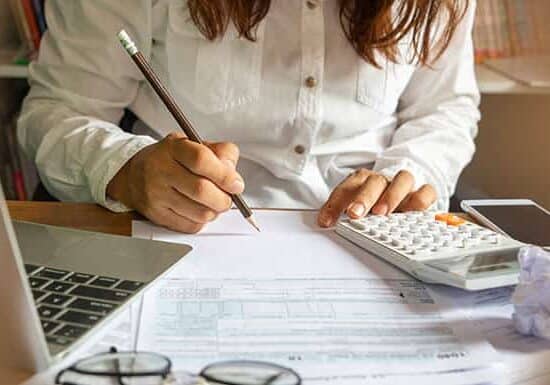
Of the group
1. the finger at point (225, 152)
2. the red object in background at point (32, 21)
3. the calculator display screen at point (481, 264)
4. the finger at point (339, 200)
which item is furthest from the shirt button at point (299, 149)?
the red object in background at point (32, 21)

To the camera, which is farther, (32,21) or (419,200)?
(32,21)

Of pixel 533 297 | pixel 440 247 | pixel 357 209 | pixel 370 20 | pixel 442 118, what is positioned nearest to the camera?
pixel 533 297

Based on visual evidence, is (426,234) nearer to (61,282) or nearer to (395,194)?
(395,194)

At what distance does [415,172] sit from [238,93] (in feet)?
0.77

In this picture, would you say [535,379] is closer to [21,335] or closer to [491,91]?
[21,335]

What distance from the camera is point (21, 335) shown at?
0.52 m

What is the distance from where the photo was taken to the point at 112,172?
866 mm

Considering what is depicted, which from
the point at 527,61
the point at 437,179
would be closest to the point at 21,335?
the point at 437,179

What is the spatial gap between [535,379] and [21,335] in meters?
0.36

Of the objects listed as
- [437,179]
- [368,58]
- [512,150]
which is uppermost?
[368,58]

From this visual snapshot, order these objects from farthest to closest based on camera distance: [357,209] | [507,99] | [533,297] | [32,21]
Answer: [507,99] → [32,21] → [357,209] → [533,297]

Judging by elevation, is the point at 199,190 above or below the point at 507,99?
above

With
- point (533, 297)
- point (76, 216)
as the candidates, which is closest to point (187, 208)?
point (76, 216)

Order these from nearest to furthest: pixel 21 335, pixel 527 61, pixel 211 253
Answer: pixel 21 335 → pixel 211 253 → pixel 527 61
